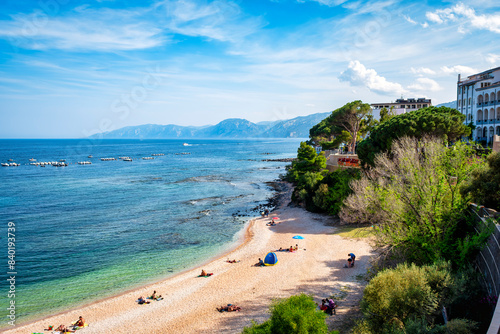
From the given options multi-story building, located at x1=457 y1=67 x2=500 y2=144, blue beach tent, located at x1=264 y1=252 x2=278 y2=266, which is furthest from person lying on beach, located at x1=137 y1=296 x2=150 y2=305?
multi-story building, located at x1=457 y1=67 x2=500 y2=144

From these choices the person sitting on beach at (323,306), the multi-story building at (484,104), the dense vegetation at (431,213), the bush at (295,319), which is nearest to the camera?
the bush at (295,319)

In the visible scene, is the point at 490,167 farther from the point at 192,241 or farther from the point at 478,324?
the point at 192,241

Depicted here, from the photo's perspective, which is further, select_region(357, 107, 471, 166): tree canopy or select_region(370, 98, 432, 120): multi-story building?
select_region(370, 98, 432, 120): multi-story building

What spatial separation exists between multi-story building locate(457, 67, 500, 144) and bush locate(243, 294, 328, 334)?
44.6 meters

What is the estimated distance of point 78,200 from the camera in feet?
176

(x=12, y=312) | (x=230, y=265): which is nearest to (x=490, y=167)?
(x=230, y=265)

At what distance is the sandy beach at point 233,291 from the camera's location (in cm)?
1825

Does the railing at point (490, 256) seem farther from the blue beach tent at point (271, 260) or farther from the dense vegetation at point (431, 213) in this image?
the blue beach tent at point (271, 260)

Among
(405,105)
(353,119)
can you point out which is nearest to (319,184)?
(353,119)

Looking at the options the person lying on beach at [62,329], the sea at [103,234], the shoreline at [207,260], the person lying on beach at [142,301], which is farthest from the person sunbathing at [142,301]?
the person lying on beach at [62,329]

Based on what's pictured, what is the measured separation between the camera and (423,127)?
30.7 meters

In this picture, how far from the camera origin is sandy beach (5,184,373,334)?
18250mm

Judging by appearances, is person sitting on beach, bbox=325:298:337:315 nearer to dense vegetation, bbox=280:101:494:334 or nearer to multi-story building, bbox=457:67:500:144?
dense vegetation, bbox=280:101:494:334

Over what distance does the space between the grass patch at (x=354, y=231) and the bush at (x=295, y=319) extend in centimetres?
2112
